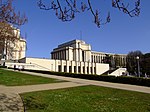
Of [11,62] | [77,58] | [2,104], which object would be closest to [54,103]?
[2,104]

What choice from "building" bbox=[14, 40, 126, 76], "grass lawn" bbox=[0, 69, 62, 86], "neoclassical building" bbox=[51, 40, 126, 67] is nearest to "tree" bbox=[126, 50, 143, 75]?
"building" bbox=[14, 40, 126, 76]

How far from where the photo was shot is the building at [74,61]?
79750mm

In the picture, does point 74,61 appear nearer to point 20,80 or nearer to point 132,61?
point 132,61

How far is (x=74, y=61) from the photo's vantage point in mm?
97125

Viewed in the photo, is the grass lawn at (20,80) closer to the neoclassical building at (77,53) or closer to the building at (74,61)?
the building at (74,61)

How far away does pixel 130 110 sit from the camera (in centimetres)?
877

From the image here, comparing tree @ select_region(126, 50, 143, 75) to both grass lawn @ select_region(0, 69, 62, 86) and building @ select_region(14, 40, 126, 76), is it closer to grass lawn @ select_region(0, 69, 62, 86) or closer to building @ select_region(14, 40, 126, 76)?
building @ select_region(14, 40, 126, 76)

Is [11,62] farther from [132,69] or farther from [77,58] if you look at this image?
[132,69]

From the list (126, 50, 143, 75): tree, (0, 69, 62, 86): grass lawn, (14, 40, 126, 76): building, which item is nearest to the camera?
(0, 69, 62, 86): grass lawn

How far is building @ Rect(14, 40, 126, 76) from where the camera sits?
7975 centimetres

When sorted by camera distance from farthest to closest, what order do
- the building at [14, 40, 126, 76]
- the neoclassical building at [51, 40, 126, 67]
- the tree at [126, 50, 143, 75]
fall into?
1. the neoclassical building at [51, 40, 126, 67]
2. the tree at [126, 50, 143, 75]
3. the building at [14, 40, 126, 76]

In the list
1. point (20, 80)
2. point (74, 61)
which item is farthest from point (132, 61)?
point (20, 80)

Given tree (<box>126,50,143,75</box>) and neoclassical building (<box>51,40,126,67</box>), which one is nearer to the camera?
tree (<box>126,50,143,75</box>)

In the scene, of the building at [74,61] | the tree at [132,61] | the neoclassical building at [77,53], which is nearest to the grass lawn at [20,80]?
the building at [74,61]
